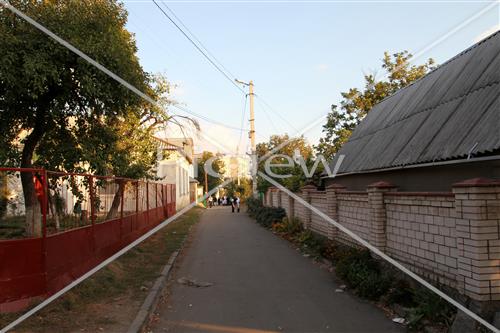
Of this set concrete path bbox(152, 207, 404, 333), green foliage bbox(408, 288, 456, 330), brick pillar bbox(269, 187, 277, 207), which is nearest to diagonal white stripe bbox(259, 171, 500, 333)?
green foliage bbox(408, 288, 456, 330)

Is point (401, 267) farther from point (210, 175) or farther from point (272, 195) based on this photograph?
point (210, 175)

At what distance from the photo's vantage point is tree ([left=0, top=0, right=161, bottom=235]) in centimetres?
792

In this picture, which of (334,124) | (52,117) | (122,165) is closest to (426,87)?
(122,165)

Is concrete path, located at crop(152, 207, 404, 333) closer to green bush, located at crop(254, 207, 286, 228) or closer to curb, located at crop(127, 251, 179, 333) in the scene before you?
curb, located at crop(127, 251, 179, 333)

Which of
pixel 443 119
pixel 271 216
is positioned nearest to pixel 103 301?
pixel 443 119

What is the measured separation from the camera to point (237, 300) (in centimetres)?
755

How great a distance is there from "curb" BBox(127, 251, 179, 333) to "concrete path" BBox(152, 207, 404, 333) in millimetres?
183

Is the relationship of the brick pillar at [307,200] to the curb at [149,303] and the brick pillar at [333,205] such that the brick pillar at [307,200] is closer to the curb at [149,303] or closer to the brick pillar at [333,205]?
the brick pillar at [333,205]

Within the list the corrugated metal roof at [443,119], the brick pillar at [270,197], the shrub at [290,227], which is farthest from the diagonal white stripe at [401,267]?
the brick pillar at [270,197]

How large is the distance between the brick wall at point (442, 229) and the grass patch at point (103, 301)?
4368 millimetres

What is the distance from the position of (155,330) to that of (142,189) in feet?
34.7

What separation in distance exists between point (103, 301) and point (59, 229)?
1552 millimetres

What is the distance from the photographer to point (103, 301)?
7238 mm

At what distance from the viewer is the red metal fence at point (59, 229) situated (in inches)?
248
